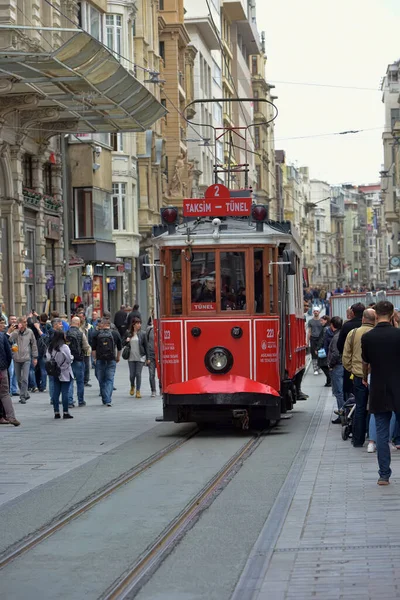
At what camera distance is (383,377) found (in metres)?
11.7

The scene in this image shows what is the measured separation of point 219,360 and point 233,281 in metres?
1.14

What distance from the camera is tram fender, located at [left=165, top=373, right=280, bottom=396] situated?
17.8 meters

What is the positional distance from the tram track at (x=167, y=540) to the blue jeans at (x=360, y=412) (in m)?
1.51

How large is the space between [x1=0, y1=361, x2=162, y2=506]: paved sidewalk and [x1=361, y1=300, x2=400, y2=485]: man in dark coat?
3553 millimetres

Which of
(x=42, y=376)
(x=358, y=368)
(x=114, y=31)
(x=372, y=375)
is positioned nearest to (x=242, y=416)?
(x=358, y=368)

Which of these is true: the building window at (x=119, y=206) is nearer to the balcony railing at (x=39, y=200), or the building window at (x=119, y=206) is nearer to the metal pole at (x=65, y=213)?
the metal pole at (x=65, y=213)

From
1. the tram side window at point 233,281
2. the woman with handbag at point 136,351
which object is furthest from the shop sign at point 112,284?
the tram side window at point 233,281

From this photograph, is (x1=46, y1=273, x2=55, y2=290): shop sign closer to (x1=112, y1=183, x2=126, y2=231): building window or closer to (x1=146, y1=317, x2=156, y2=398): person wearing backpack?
(x1=112, y1=183, x2=126, y2=231): building window

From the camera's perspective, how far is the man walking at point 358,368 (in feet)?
50.0

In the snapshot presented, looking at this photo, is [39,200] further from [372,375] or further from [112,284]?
[372,375]

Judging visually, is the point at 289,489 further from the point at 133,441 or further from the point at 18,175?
the point at 18,175

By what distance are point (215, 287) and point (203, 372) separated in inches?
47.9

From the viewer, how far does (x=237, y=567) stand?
327 inches

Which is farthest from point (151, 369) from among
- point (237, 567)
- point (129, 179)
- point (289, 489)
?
point (129, 179)
